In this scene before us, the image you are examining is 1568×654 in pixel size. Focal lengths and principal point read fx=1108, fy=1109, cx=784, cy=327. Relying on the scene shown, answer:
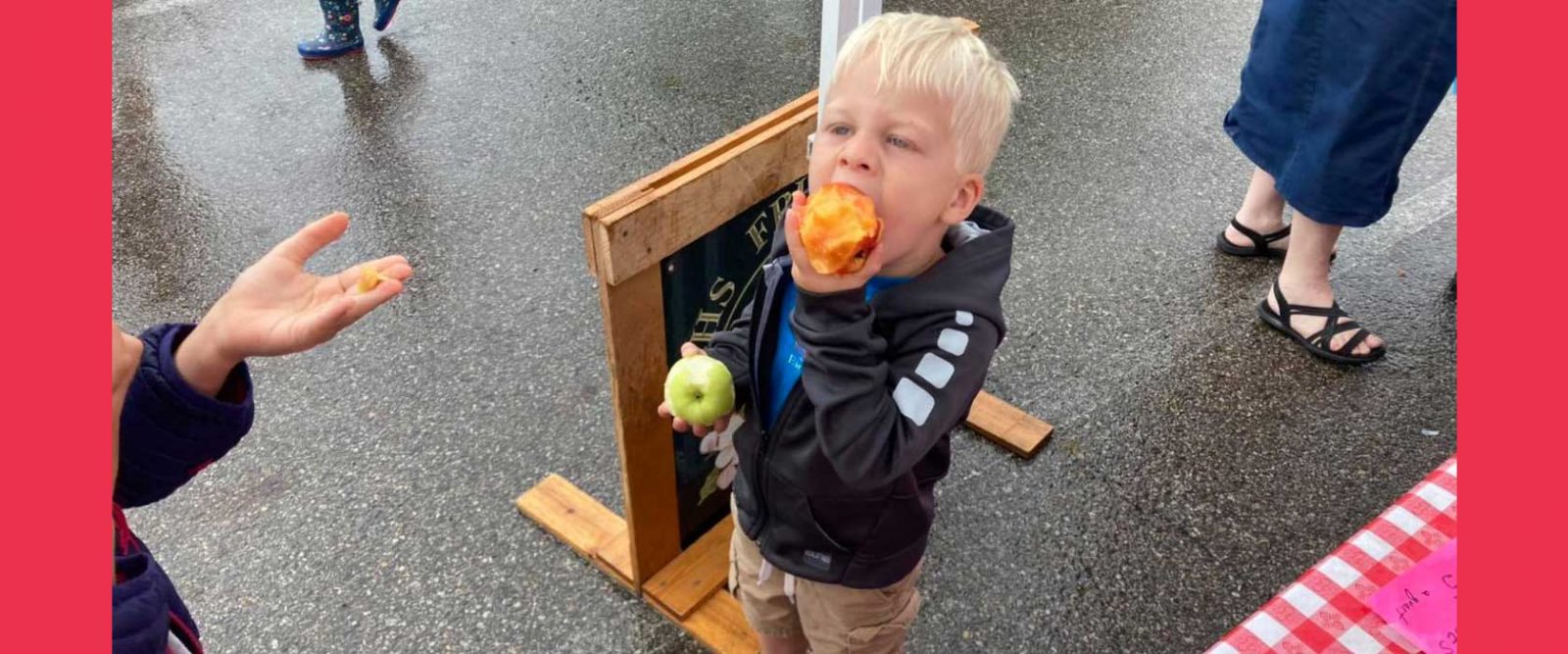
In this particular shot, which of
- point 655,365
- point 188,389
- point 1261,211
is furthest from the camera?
point 1261,211

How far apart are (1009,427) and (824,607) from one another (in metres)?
1.21

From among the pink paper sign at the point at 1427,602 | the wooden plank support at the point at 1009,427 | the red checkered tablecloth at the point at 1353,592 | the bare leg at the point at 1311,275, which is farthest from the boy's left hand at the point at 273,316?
the bare leg at the point at 1311,275

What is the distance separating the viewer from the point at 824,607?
6.11 ft

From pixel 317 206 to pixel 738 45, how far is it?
2.02 m

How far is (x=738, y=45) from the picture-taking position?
5.02 metres

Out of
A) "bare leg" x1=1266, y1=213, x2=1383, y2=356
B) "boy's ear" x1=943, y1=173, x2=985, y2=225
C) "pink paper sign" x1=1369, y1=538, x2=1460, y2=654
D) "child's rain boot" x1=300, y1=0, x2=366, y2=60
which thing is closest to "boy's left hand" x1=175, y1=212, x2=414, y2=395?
"boy's ear" x1=943, y1=173, x2=985, y2=225

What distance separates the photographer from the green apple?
170cm

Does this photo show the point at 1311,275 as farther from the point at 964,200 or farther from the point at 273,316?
the point at 273,316

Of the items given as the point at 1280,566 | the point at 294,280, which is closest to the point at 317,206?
the point at 294,280

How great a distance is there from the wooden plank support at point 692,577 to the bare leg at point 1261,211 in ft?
7.12

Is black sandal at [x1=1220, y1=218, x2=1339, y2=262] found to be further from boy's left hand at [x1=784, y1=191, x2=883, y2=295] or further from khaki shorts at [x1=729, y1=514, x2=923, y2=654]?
boy's left hand at [x1=784, y1=191, x2=883, y2=295]

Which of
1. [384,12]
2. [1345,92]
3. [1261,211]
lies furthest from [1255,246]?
[384,12]

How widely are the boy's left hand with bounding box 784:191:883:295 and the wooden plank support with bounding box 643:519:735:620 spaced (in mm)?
1207

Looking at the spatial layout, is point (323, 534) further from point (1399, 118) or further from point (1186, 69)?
point (1186, 69)
